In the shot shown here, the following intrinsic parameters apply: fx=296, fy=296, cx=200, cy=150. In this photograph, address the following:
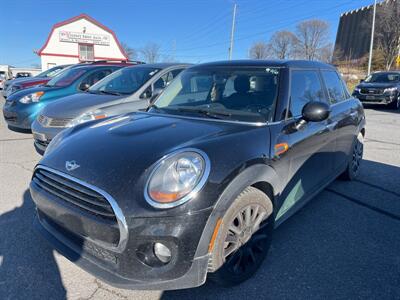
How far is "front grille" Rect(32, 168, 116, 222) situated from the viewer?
183 centimetres

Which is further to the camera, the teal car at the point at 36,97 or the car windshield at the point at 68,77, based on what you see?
the car windshield at the point at 68,77

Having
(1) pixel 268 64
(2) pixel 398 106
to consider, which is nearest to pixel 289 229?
(1) pixel 268 64

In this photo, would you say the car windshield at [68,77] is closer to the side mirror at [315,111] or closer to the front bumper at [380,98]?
the side mirror at [315,111]

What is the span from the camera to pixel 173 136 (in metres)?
2.26

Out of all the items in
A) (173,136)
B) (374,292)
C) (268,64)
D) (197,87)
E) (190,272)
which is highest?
(268,64)

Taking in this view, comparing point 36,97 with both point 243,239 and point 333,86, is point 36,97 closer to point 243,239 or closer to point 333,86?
point 333,86

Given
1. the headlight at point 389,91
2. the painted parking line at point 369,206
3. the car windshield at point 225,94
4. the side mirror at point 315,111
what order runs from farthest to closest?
the headlight at point 389,91 < the painted parking line at point 369,206 < the car windshield at point 225,94 < the side mirror at point 315,111

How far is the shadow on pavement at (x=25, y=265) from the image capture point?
7.07 feet

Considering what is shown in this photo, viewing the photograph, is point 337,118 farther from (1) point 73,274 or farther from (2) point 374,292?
(1) point 73,274

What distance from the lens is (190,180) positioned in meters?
1.86

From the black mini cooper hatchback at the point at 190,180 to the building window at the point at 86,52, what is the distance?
119 feet

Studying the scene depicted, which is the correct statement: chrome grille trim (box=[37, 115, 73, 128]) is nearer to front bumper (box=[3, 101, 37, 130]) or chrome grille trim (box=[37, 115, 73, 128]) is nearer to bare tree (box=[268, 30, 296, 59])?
front bumper (box=[3, 101, 37, 130])

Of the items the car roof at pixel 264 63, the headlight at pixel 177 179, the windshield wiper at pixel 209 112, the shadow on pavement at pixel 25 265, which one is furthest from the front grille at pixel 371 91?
the shadow on pavement at pixel 25 265

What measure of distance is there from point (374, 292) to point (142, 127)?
7.36ft
